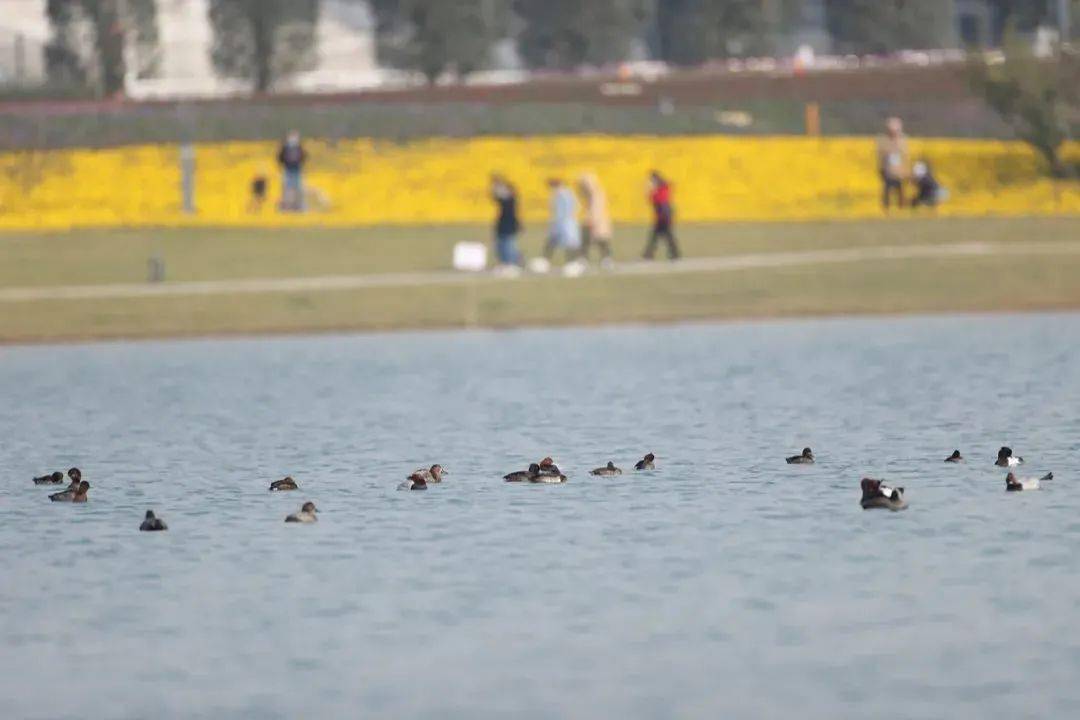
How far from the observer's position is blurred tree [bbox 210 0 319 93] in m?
82.1

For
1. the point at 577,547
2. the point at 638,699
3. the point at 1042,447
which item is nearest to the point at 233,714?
the point at 638,699

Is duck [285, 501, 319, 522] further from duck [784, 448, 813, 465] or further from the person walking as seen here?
the person walking

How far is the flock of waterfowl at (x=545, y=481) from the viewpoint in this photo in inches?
779

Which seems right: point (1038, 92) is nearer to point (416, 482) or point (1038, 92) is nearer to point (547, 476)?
point (547, 476)

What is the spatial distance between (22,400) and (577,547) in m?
14.5

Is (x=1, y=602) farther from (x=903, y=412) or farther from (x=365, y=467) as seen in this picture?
(x=903, y=412)

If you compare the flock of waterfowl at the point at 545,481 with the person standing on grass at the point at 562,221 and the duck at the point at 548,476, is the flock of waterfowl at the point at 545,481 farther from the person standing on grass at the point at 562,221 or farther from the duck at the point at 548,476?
the person standing on grass at the point at 562,221

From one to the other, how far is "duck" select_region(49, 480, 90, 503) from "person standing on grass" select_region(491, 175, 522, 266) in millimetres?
28217

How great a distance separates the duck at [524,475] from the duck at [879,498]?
2.98 metres

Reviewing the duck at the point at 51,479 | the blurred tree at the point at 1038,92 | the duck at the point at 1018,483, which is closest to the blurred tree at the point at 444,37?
the blurred tree at the point at 1038,92

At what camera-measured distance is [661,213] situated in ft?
168

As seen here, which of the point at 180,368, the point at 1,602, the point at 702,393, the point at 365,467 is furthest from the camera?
the point at 180,368

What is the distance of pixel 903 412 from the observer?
27.9m

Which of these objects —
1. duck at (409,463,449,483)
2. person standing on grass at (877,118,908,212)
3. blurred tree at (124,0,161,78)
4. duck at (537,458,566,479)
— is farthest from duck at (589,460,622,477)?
blurred tree at (124,0,161,78)
